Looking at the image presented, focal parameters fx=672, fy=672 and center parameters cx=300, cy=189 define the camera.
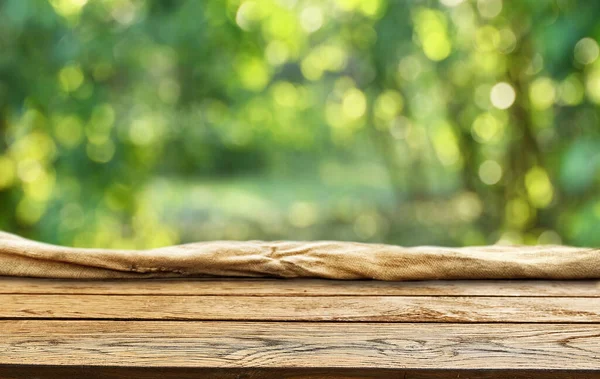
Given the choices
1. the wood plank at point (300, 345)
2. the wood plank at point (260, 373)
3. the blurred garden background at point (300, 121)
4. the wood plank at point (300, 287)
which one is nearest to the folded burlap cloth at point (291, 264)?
the wood plank at point (300, 287)

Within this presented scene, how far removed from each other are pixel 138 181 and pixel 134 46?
0.67 metres

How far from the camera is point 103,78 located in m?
3.06

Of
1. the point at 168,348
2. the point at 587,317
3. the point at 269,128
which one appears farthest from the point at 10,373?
the point at 269,128

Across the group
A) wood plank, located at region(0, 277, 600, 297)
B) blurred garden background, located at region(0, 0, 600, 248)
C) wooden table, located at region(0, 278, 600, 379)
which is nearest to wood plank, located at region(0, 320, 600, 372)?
wooden table, located at region(0, 278, 600, 379)

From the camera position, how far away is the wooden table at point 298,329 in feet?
2.30

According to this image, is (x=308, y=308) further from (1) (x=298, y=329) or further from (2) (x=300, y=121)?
(2) (x=300, y=121)

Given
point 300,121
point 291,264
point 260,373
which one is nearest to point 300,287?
point 291,264

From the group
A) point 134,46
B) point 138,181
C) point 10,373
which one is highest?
point 134,46

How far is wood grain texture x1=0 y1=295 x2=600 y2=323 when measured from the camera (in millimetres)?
859

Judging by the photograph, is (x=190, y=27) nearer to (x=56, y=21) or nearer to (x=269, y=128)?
(x=56, y=21)

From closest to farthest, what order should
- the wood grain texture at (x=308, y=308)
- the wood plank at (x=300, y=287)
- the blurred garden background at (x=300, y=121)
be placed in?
the wood grain texture at (x=308, y=308), the wood plank at (x=300, y=287), the blurred garden background at (x=300, y=121)

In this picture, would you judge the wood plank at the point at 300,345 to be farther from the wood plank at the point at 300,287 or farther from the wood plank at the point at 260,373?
the wood plank at the point at 300,287

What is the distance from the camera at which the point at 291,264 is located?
106cm

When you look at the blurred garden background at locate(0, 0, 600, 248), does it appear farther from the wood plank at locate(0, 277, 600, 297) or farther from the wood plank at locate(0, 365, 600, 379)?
the wood plank at locate(0, 365, 600, 379)
